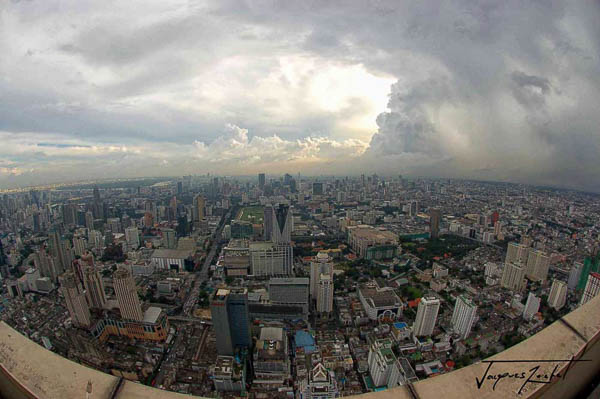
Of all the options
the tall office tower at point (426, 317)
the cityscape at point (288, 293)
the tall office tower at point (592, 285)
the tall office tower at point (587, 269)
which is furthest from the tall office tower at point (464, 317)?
the tall office tower at point (587, 269)

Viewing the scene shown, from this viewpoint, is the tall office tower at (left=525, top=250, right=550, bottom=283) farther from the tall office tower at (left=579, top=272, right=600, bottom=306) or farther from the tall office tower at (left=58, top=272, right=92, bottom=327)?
the tall office tower at (left=58, top=272, right=92, bottom=327)

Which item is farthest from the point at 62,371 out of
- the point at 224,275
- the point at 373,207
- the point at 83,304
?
the point at 373,207

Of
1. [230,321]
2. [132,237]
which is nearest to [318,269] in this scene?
[230,321]

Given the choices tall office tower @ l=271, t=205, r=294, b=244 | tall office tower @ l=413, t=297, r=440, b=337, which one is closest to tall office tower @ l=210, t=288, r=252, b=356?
tall office tower @ l=413, t=297, r=440, b=337

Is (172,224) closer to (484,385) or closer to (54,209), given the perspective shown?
(54,209)

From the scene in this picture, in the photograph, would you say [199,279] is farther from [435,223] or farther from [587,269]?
[587,269]

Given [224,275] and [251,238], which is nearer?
[224,275]
